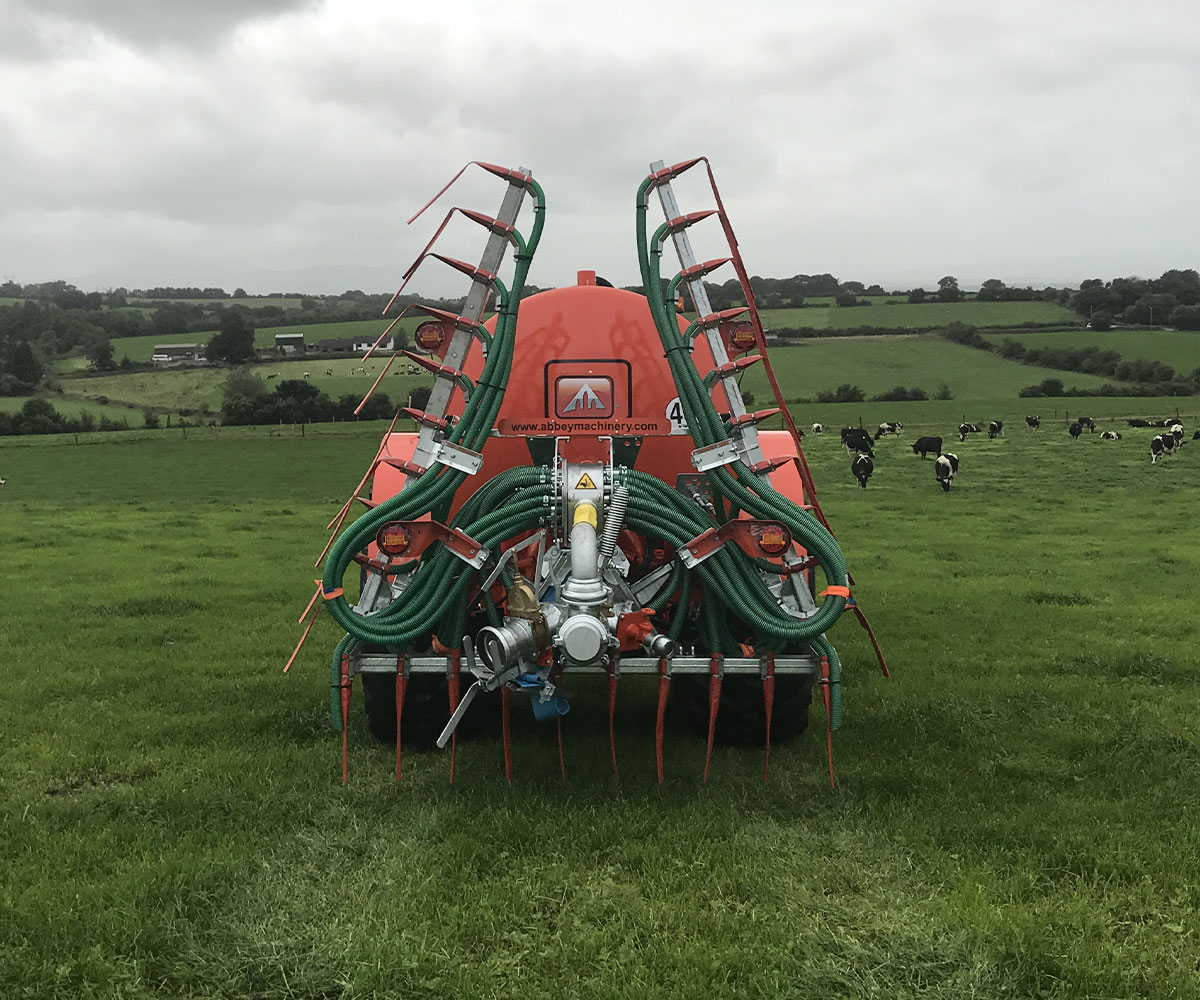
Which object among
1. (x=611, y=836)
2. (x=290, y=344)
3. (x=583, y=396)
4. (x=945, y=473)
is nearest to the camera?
(x=611, y=836)

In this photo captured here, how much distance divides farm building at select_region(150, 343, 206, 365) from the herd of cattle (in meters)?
36.2

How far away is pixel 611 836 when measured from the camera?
14.9 feet

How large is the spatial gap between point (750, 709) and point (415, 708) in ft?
6.26

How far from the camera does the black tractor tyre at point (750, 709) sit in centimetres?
568

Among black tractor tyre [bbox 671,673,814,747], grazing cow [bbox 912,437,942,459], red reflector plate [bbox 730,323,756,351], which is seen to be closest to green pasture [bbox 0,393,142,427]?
grazing cow [bbox 912,437,942,459]

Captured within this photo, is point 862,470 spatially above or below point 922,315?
below

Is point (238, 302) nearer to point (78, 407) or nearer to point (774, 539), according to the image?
point (78, 407)

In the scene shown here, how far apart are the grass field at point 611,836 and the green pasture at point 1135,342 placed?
5248 centimetres

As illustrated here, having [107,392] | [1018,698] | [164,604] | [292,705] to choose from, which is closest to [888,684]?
[1018,698]

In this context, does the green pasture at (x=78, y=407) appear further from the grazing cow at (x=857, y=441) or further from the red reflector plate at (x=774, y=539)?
the red reflector plate at (x=774, y=539)

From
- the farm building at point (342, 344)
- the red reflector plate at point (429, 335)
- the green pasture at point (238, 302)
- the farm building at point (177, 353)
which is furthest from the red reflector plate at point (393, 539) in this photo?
the green pasture at point (238, 302)

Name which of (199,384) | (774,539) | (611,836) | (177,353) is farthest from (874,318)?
(611,836)

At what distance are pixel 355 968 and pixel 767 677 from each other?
235 centimetres

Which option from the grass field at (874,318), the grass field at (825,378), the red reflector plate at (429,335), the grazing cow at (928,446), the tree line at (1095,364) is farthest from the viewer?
the grass field at (874,318)
